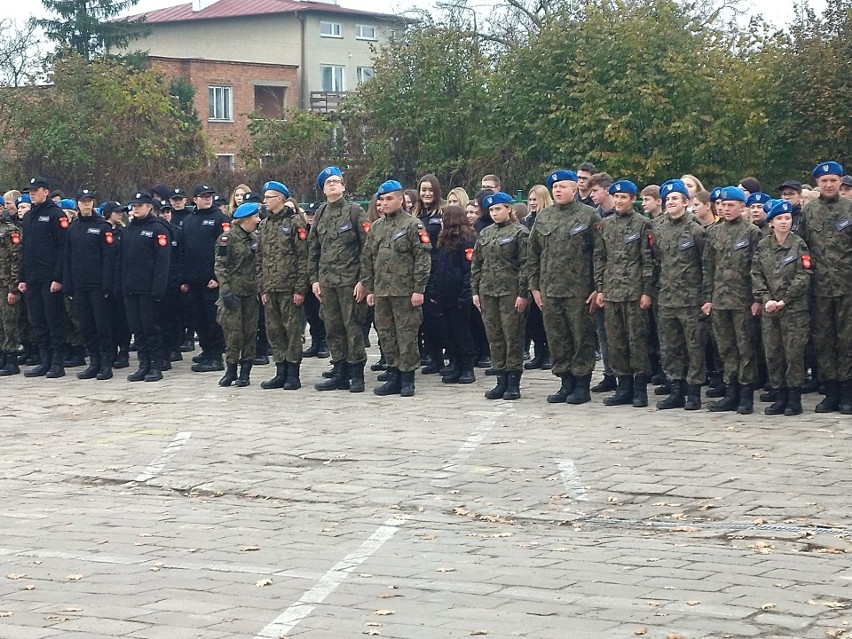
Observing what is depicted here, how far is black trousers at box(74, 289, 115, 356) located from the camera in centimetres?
1546

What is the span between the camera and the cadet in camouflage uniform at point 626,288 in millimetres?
12375

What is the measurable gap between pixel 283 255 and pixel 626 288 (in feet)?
12.1

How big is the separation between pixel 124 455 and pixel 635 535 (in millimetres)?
4722

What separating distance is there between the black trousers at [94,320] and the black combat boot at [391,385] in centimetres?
364

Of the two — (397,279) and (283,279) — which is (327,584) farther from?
(283,279)

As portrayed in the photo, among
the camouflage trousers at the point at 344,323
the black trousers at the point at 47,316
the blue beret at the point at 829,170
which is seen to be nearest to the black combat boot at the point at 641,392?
the blue beret at the point at 829,170

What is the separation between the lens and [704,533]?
8.06 m

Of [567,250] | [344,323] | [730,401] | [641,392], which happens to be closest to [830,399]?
[730,401]

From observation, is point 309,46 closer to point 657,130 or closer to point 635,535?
point 657,130

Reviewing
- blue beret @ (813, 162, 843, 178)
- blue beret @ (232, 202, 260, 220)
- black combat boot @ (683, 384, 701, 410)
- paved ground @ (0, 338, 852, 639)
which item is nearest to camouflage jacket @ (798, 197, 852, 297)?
blue beret @ (813, 162, 843, 178)

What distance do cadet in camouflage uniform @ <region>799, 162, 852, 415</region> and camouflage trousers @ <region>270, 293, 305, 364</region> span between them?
5.17 metres

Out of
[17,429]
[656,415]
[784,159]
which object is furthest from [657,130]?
[17,429]

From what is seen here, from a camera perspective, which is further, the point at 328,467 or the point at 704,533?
the point at 328,467

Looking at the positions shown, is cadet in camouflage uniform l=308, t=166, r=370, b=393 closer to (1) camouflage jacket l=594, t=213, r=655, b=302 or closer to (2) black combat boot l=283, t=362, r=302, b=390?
(2) black combat boot l=283, t=362, r=302, b=390
